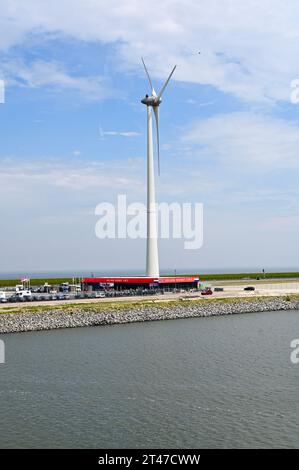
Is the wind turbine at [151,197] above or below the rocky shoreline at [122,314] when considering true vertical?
above

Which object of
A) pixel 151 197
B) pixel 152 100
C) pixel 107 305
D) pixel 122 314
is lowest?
pixel 122 314

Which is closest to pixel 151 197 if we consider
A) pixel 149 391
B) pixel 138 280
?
pixel 138 280

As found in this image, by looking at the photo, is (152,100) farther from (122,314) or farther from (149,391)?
(149,391)

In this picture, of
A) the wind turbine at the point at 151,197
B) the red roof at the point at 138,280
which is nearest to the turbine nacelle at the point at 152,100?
the wind turbine at the point at 151,197

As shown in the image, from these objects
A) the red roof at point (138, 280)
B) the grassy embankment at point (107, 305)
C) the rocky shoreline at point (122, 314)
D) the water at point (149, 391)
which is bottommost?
the water at point (149, 391)

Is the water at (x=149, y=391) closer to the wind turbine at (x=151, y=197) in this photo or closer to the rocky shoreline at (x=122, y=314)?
the rocky shoreline at (x=122, y=314)

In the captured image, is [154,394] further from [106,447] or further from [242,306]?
[242,306]

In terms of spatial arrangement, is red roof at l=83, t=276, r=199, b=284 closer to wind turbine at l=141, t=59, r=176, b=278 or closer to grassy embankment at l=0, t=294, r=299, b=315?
wind turbine at l=141, t=59, r=176, b=278
